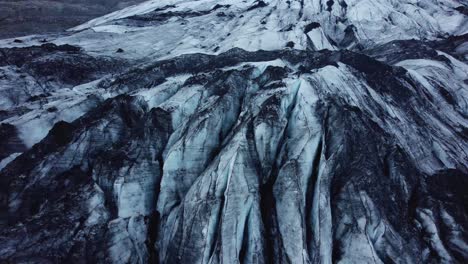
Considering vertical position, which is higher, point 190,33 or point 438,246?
point 190,33

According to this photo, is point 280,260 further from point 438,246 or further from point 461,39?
point 461,39

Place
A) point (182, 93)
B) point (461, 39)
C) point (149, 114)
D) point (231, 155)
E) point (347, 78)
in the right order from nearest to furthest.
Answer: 1. point (231, 155)
2. point (149, 114)
3. point (182, 93)
4. point (347, 78)
5. point (461, 39)

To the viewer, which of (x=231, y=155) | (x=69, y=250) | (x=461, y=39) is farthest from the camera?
(x=461, y=39)

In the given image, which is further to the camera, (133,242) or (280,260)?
(133,242)

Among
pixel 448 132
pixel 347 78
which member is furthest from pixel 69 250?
pixel 448 132

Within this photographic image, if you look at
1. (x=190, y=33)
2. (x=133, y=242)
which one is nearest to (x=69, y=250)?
(x=133, y=242)

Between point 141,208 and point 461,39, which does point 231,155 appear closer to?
point 141,208

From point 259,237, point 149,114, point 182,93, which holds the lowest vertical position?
point 259,237
